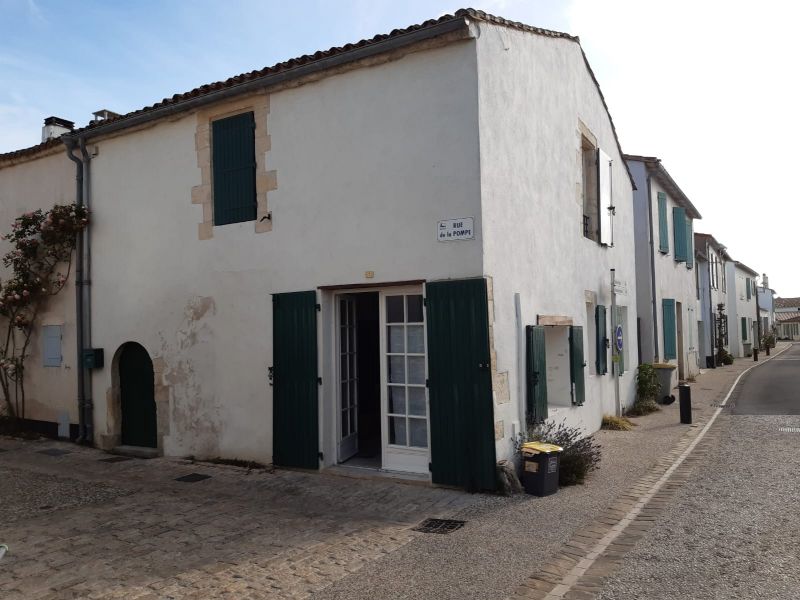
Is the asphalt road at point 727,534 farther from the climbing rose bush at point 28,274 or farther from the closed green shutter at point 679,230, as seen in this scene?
the closed green shutter at point 679,230

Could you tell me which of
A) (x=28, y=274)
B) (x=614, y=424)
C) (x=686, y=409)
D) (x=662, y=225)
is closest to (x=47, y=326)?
(x=28, y=274)

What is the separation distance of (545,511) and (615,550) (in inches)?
41.1

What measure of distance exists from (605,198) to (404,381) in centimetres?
565

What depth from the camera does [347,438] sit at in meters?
7.63

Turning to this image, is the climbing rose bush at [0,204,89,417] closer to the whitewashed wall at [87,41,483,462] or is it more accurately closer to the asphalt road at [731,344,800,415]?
the whitewashed wall at [87,41,483,462]

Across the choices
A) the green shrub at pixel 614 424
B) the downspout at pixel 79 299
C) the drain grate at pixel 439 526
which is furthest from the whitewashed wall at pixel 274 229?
the green shrub at pixel 614 424

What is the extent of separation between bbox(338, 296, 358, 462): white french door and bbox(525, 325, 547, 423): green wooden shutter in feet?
7.00

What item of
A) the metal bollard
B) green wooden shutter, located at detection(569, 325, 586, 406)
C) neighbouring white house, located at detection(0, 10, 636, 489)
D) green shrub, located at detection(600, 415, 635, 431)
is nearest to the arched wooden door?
neighbouring white house, located at detection(0, 10, 636, 489)

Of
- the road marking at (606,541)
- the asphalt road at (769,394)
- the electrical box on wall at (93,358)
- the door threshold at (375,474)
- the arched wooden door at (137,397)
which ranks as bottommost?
the asphalt road at (769,394)

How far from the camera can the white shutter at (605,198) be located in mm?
10391

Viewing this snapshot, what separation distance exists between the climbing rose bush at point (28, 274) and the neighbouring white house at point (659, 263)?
12053 millimetres

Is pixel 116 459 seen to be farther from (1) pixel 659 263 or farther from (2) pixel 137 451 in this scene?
(1) pixel 659 263

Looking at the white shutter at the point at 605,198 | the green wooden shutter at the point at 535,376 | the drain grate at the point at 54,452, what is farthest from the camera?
the white shutter at the point at 605,198

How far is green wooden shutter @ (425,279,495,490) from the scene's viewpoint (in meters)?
6.28
